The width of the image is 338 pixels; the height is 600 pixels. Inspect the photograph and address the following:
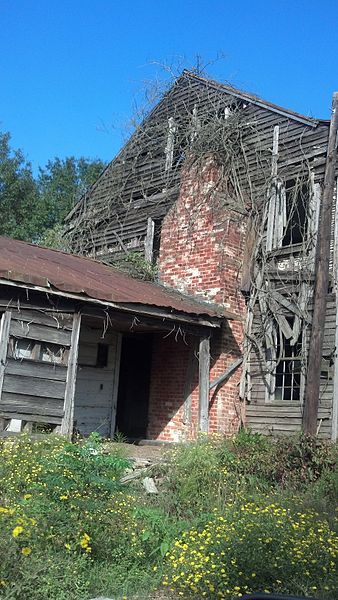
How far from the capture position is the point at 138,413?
13.9m

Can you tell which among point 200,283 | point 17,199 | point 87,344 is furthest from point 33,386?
point 17,199

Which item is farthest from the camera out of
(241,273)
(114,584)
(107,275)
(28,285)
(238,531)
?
(241,273)

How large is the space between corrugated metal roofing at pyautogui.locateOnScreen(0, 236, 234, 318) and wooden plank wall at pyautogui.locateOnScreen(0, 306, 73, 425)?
0.57 meters

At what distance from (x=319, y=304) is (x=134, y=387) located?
497 cm

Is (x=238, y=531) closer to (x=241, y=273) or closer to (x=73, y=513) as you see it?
(x=73, y=513)

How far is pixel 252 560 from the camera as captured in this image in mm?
4910

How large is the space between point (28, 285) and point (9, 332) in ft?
2.58

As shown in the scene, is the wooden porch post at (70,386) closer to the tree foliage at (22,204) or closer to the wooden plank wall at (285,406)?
the wooden plank wall at (285,406)

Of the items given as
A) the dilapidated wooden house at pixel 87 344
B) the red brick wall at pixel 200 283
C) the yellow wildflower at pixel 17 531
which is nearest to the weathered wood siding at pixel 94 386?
the dilapidated wooden house at pixel 87 344

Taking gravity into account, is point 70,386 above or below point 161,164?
below

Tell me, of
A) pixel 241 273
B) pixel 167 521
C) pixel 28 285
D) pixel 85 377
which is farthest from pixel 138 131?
pixel 167 521

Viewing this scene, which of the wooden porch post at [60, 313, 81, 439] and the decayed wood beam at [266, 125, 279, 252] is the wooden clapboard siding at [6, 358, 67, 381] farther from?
the decayed wood beam at [266, 125, 279, 252]

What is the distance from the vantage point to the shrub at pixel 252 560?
4.79m

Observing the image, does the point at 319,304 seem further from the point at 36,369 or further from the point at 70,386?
the point at 36,369
